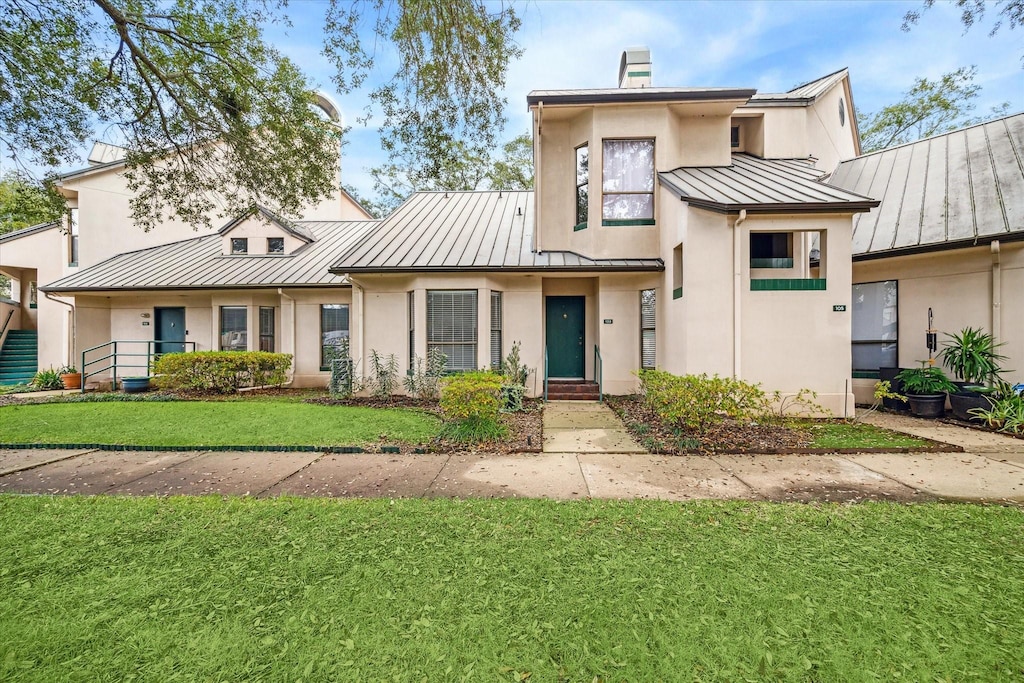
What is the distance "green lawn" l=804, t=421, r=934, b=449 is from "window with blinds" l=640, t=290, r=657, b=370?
11.8 ft

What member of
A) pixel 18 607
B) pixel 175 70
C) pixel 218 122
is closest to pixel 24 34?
pixel 175 70

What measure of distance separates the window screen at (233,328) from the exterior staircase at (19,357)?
26.7 feet

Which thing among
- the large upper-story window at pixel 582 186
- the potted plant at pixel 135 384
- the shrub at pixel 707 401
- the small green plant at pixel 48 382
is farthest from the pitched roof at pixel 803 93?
the small green plant at pixel 48 382

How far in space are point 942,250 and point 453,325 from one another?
1009 centimetres

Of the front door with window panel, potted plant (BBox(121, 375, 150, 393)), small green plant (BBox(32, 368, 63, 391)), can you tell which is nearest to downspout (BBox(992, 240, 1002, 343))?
potted plant (BBox(121, 375, 150, 393))

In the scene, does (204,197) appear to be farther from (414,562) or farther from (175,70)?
(414,562)

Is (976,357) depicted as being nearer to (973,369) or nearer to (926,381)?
(973,369)

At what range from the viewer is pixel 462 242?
11.2 m

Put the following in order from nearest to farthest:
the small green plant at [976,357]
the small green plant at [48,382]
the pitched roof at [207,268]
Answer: the small green plant at [976,357] → the pitched roof at [207,268] → the small green plant at [48,382]

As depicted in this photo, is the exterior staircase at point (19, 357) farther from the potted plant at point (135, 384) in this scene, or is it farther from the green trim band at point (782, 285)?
the green trim band at point (782, 285)

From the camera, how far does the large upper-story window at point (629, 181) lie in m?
10.2

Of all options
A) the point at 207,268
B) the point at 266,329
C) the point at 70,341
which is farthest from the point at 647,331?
the point at 70,341

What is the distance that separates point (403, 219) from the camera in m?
12.6

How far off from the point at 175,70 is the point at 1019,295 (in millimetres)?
14704
